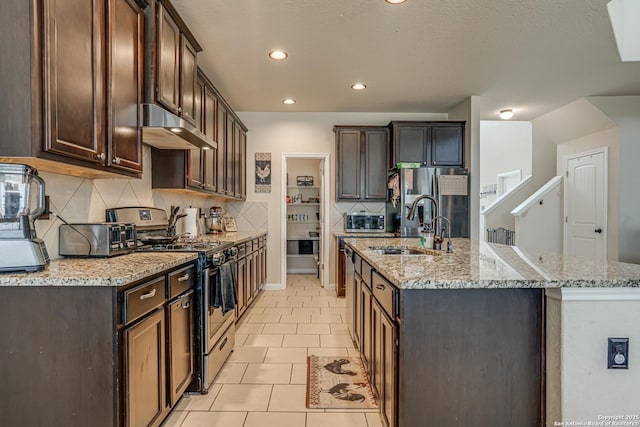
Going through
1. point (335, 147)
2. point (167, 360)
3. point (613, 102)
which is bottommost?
point (167, 360)

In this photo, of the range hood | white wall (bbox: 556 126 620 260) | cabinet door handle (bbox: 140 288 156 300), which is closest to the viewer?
cabinet door handle (bbox: 140 288 156 300)

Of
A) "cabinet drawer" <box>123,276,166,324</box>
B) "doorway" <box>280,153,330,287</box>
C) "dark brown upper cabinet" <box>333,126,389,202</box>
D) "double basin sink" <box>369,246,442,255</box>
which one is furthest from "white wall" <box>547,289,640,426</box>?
"doorway" <box>280,153,330,287</box>

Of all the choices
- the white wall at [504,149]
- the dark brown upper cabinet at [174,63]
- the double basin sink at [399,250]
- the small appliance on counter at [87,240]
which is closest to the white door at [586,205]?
the white wall at [504,149]

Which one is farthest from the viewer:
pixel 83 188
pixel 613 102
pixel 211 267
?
pixel 613 102

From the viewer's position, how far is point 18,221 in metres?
1.51

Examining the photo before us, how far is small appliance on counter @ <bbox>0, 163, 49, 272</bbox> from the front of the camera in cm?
147

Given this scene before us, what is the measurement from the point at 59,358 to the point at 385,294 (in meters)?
1.38

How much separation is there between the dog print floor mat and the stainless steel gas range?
653 millimetres

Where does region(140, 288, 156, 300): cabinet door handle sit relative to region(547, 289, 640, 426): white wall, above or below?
above

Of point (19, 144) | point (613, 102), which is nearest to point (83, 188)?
point (19, 144)

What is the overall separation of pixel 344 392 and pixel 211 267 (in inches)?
45.9

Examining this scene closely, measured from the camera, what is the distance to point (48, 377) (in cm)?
141

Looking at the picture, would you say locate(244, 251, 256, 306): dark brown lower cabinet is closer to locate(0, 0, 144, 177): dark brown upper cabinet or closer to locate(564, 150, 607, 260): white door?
locate(0, 0, 144, 177): dark brown upper cabinet

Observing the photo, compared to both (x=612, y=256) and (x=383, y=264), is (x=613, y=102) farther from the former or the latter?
(x=383, y=264)
